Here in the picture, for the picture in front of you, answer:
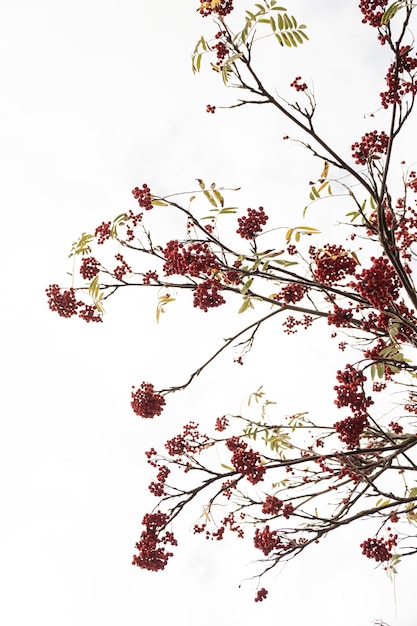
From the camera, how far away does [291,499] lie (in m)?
4.04

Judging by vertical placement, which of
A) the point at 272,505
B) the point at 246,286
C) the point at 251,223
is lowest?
the point at 272,505

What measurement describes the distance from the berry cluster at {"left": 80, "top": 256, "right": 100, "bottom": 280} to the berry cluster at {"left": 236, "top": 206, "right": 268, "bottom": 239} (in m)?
1.18

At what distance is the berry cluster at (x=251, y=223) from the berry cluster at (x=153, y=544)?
7.88 ft

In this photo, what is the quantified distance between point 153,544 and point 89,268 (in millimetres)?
2222

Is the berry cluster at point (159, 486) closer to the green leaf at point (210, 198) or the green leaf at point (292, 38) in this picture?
the green leaf at point (210, 198)

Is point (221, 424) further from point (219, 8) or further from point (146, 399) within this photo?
point (219, 8)

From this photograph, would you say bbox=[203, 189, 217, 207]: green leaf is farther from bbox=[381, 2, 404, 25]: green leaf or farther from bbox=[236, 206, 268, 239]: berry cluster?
bbox=[381, 2, 404, 25]: green leaf

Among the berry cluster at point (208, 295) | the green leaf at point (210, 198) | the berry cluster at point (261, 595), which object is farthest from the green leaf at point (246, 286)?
the berry cluster at point (261, 595)

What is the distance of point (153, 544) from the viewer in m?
4.17

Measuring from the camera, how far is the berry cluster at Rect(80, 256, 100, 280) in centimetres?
394

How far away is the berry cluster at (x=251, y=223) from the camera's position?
3355 mm

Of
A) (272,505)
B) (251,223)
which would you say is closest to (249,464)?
(272,505)

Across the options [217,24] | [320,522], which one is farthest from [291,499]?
[217,24]

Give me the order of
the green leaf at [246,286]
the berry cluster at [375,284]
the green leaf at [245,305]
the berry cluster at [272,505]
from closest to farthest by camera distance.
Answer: the berry cluster at [375,284] < the green leaf at [246,286] < the green leaf at [245,305] < the berry cluster at [272,505]
